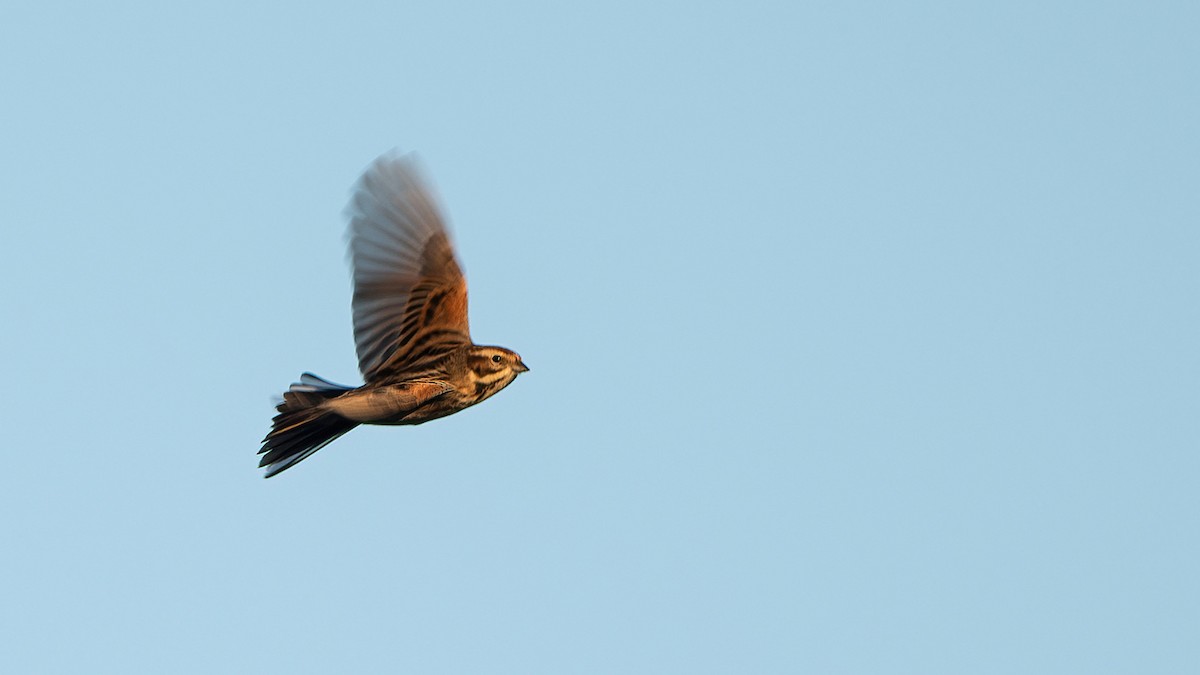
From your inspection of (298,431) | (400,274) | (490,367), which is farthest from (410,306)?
(298,431)

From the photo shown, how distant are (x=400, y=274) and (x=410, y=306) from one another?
0.89 feet

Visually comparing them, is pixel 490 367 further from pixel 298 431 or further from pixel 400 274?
pixel 298 431

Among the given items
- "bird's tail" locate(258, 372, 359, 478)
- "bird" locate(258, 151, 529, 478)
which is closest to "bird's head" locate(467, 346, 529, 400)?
"bird" locate(258, 151, 529, 478)

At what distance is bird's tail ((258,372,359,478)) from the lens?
39.1 feet

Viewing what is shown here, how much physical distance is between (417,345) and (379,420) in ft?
3.66

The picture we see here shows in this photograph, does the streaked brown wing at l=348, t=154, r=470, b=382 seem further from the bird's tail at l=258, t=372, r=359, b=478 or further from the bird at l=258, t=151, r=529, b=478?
the bird's tail at l=258, t=372, r=359, b=478

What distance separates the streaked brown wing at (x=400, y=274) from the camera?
12.7 metres

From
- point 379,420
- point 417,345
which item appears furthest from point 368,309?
point 379,420

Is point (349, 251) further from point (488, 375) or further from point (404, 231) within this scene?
point (488, 375)

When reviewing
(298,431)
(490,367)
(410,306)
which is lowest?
(298,431)

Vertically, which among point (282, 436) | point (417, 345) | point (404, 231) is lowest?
point (282, 436)

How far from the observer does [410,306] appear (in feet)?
42.1

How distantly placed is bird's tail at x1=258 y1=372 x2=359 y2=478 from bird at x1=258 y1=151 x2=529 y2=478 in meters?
0.08

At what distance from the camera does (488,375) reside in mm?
12469
